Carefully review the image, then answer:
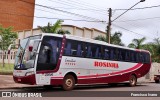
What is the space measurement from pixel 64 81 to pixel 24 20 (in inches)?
2972

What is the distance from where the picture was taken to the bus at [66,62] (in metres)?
15.8

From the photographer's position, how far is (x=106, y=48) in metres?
21.0

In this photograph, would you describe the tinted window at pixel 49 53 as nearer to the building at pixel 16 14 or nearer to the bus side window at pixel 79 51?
the bus side window at pixel 79 51

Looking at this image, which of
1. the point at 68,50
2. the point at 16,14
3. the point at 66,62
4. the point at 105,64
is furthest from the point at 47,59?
the point at 16,14

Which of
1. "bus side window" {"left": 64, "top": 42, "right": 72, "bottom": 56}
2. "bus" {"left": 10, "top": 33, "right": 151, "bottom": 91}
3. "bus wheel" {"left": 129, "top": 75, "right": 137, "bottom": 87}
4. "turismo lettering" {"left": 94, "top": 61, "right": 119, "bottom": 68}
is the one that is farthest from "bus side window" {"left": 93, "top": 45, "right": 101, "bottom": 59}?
"bus wheel" {"left": 129, "top": 75, "right": 137, "bottom": 87}

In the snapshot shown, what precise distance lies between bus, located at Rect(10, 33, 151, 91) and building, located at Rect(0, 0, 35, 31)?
66226 millimetres

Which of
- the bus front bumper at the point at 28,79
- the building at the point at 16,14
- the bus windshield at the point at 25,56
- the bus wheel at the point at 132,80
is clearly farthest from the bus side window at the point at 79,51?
the building at the point at 16,14

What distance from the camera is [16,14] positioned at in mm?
89062

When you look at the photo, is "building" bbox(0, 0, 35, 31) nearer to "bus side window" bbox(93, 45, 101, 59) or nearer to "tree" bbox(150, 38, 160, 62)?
"tree" bbox(150, 38, 160, 62)

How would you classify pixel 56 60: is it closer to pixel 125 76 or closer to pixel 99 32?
pixel 125 76

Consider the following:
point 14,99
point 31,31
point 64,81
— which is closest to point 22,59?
point 64,81

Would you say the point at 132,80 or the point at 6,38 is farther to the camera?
the point at 6,38

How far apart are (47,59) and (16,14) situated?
7563cm

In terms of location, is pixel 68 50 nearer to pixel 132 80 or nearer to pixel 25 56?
pixel 25 56
